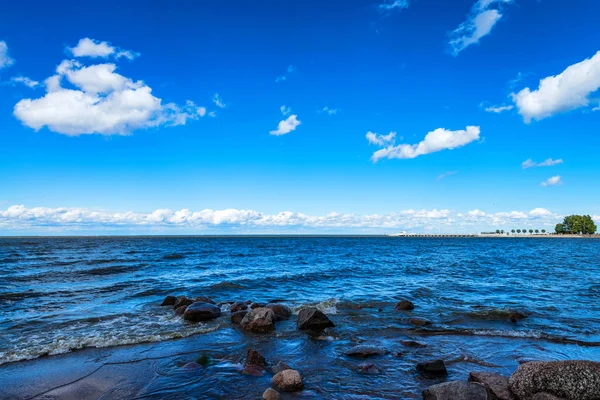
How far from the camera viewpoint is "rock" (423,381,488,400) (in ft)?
20.9

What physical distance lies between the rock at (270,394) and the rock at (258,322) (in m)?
5.57

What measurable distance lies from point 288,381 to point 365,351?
3.19 m

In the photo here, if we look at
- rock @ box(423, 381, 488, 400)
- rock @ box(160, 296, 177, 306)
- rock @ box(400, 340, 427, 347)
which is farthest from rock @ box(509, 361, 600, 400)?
rock @ box(160, 296, 177, 306)

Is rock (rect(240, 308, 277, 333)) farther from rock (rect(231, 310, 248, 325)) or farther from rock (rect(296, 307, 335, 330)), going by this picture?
rock (rect(296, 307, 335, 330))

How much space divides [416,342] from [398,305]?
5616 mm

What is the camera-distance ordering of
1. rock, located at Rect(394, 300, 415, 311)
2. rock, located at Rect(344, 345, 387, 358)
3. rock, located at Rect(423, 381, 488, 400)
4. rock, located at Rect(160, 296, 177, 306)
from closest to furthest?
rock, located at Rect(423, 381, 488, 400) → rock, located at Rect(344, 345, 387, 358) → rock, located at Rect(394, 300, 415, 311) → rock, located at Rect(160, 296, 177, 306)

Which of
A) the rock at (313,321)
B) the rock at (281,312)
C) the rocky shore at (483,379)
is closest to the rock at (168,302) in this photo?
Answer: the rock at (281,312)

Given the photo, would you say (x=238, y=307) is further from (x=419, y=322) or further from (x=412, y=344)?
(x=412, y=344)

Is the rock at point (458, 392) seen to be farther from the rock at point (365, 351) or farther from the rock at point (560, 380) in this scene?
Result: the rock at point (365, 351)

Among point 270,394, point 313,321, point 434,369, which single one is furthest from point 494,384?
point 313,321

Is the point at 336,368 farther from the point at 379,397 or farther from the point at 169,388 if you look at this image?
the point at 169,388

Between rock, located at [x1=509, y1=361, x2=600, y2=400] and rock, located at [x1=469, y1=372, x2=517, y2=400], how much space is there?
144 mm

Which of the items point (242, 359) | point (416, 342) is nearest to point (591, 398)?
point (416, 342)

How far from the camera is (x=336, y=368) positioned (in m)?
8.64
